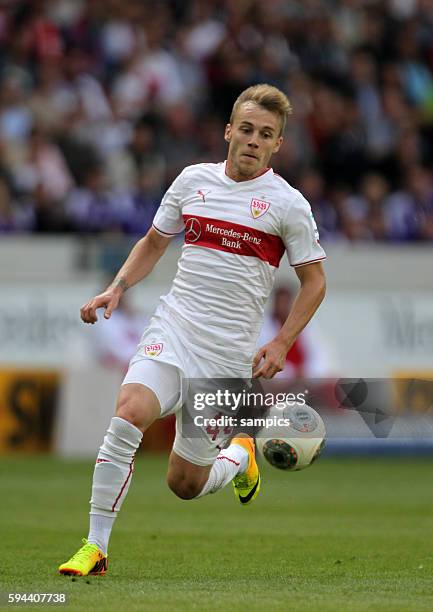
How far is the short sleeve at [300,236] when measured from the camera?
7.46m

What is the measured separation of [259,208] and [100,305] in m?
1.01

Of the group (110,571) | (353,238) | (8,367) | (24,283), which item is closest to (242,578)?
(110,571)

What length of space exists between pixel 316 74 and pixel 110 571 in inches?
565

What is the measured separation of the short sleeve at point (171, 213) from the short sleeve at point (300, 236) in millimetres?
664

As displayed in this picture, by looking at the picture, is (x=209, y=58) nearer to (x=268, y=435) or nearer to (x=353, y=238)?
(x=353, y=238)

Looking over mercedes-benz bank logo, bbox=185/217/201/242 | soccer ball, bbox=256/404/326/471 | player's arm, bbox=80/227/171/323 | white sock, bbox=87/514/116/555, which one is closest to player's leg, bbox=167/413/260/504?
soccer ball, bbox=256/404/326/471

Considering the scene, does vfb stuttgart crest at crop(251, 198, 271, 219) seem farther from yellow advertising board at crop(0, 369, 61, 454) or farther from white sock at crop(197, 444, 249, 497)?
yellow advertising board at crop(0, 369, 61, 454)

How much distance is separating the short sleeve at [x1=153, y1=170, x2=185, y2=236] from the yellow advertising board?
28.3ft

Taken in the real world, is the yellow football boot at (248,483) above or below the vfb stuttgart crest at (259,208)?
below

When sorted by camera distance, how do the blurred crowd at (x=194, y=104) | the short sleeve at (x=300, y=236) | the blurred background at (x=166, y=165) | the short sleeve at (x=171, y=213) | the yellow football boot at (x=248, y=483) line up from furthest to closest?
the blurred crowd at (x=194, y=104) < the blurred background at (x=166, y=165) < the yellow football boot at (x=248, y=483) < the short sleeve at (x=171, y=213) < the short sleeve at (x=300, y=236)

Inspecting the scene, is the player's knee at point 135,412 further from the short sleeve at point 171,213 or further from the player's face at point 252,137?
the player's face at point 252,137

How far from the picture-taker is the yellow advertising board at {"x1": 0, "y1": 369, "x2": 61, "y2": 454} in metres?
16.1

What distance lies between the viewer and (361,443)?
17094 mm
